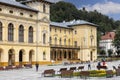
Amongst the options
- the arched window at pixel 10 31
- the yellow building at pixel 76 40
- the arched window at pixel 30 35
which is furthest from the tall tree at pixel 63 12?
the arched window at pixel 10 31

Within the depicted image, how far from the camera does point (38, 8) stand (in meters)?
72.8

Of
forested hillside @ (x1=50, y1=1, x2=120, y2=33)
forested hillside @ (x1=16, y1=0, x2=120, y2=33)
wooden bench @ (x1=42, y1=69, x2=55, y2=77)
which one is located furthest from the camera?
forested hillside @ (x1=50, y1=1, x2=120, y2=33)

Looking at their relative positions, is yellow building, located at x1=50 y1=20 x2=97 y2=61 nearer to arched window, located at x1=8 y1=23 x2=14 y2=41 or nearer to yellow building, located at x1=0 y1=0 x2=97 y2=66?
yellow building, located at x1=0 y1=0 x2=97 y2=66

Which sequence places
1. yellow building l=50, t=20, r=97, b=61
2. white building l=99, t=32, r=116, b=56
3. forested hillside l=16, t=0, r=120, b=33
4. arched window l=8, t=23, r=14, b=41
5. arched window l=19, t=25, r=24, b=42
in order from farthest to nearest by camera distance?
white building l=99, t=32, r=116, b=56
forested hillside l=16, t=0, r=120, b=33
yellow building l=50, t=20, r=97, b=61
arched window l=19, t=25, r=24, b=42
arched window l=8, t=23, r=14, b=41

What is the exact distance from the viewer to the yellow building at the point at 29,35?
2485 inches

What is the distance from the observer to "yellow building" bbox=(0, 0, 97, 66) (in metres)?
63.1

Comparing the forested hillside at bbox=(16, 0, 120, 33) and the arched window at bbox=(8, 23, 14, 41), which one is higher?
the forested hillside at bbox=(16, 0, 120, 33)

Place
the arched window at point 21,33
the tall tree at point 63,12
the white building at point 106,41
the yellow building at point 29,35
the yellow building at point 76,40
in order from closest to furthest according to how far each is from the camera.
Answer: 1. the yellow building at point 29,35
2. the arched window at point 21,33
3. the yellow building at point 76,40
4. the tall tree at point 63,12
5. the white building at point 106,41

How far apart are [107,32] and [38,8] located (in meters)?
84.6

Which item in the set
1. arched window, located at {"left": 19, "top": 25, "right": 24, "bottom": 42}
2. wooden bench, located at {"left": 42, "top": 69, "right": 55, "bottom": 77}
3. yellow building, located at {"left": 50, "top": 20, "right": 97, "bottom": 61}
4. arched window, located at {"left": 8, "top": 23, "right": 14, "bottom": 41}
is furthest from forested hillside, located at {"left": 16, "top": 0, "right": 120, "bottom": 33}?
wooden bench, located at {"left": 42, "top": 69, "right": 55, "bottom": 77}

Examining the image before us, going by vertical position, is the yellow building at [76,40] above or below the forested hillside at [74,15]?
below

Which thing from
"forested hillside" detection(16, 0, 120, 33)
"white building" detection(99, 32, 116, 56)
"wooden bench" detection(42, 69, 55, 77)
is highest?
"forested hillside" detection(16, 0, 120, 33)

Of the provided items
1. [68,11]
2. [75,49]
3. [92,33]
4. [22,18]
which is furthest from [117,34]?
[22,18]

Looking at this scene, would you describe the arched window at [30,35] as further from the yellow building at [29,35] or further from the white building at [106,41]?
the white building at [106,41]
